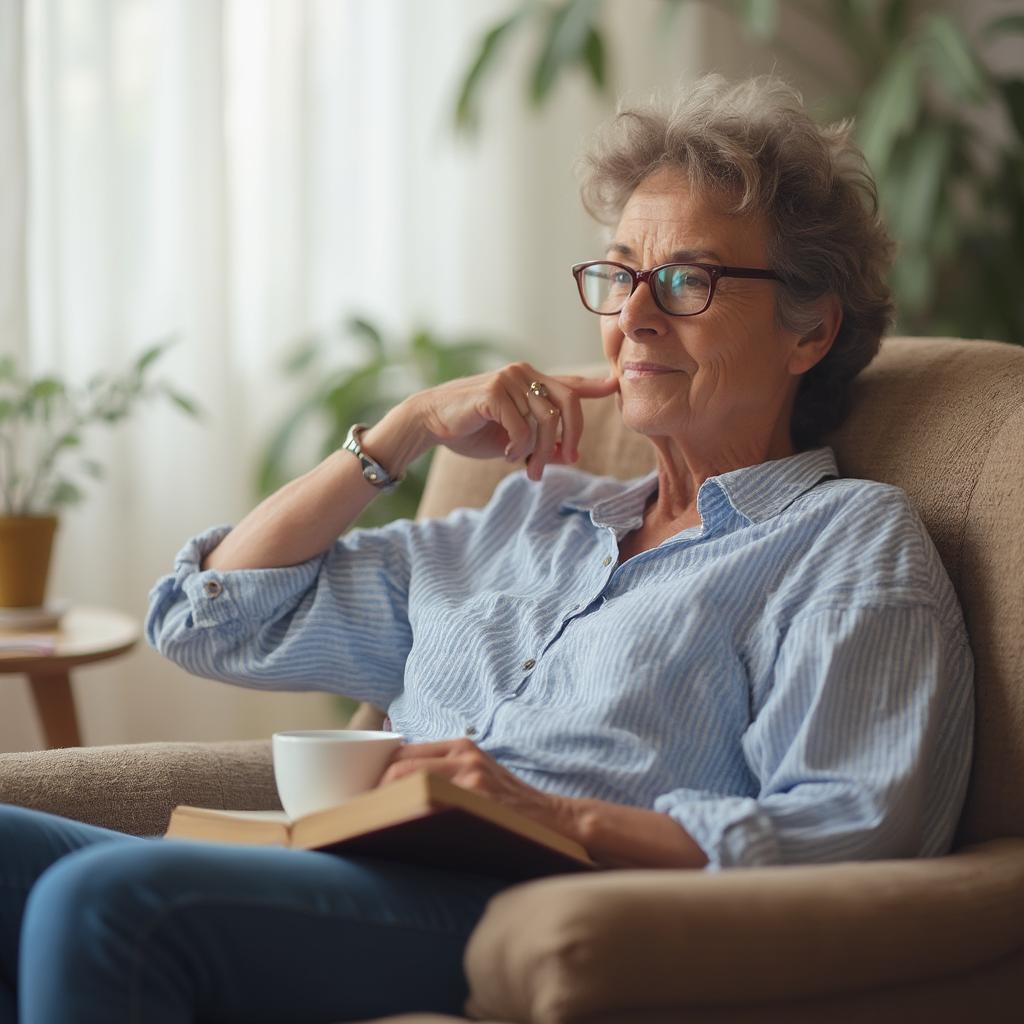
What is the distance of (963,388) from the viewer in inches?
56.9

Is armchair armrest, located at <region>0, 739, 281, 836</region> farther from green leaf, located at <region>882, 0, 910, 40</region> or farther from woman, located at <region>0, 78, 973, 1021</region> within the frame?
green leaf, located at <region>882, 0, 910, 40</region>

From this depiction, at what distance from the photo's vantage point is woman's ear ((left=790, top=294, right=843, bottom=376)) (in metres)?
1.48

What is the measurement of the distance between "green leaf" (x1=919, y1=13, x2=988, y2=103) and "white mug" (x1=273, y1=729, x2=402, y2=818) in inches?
73.7

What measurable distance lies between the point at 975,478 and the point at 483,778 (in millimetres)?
614

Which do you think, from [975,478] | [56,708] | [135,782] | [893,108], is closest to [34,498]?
[56,708]

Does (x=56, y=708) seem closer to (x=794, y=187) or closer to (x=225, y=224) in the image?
(x=225, y=224)

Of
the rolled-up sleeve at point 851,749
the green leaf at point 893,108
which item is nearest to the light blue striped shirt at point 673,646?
the rolled-up sleeve at point 851,749

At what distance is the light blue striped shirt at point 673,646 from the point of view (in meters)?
1.15

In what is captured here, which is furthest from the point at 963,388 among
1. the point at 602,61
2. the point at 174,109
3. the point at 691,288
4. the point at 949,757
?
the point at 174,109

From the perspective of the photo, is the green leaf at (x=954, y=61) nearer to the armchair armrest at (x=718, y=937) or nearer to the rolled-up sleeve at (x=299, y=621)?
the rolled-up sleeve at (x=299, y=621)

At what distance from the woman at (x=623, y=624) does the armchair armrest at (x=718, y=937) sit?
102 mm

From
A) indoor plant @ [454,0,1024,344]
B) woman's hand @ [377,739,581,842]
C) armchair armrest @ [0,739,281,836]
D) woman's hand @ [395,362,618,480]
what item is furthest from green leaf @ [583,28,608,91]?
woman's hand @ [377,739,581,842]

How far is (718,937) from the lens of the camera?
93 cm

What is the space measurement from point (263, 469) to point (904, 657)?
5.74ft
